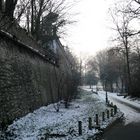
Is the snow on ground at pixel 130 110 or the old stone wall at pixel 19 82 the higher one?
the old stone wall at pixel 19 82

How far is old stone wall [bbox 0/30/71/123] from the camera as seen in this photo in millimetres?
15938

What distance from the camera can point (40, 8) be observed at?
34438 millimetres

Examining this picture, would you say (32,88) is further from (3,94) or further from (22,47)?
(3,94)

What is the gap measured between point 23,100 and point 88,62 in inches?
4089

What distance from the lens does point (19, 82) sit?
61.1ft

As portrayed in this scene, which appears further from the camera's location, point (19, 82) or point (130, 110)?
point (130, 110)

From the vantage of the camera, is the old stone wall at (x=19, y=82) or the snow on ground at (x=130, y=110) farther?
the snow on ground at (x=130, y=110)

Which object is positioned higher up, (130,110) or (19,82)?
(19,82)

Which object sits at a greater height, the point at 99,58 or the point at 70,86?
the point at 99,58

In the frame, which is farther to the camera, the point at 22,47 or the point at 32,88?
the point at 32,88

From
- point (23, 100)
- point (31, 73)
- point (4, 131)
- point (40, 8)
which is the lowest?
point (4, 131)

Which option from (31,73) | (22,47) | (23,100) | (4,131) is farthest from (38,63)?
(4,131)


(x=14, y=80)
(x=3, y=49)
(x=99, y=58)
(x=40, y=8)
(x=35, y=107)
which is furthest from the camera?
(x=99, y=58)

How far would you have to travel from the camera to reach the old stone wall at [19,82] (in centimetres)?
1594
